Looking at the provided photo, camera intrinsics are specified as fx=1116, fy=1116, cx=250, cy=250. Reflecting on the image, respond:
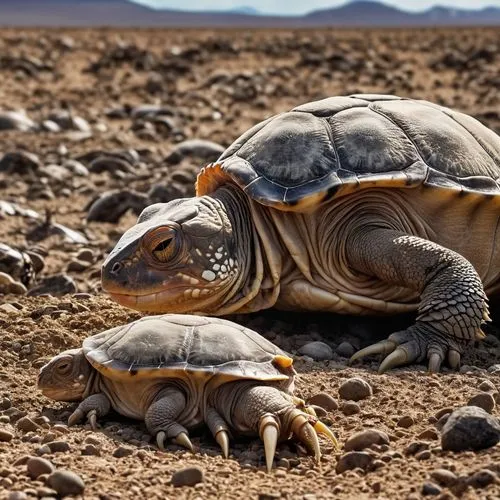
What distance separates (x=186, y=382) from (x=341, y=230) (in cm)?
189

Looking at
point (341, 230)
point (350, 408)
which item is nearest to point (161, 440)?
point (350, 408)

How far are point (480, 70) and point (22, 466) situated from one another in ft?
64.3

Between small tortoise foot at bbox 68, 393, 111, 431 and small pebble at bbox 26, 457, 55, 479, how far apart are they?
2.05 feet

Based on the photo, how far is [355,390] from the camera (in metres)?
5.16

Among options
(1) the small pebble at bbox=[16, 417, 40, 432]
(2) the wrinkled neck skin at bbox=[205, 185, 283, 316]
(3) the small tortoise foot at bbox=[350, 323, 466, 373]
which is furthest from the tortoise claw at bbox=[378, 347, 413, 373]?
(1) the small pebble at bbox=[16, 417, 40, 432]

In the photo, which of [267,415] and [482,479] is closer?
[482,479]

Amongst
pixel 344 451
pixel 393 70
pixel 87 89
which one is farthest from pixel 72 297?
pixel 393 70

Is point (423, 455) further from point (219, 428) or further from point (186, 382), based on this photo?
point (186, 382)

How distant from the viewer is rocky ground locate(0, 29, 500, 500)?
4.14 metres

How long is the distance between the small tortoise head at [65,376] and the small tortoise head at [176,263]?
0.83 m

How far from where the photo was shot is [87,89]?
19828 mm

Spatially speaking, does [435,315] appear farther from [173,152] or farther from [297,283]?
[173,152]

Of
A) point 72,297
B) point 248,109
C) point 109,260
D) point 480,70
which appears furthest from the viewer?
point 480,70

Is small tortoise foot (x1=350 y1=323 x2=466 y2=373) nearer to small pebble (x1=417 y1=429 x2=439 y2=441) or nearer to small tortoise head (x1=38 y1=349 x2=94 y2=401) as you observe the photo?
small pebble (x1=417 y1=429 x2=439 y2=441)
